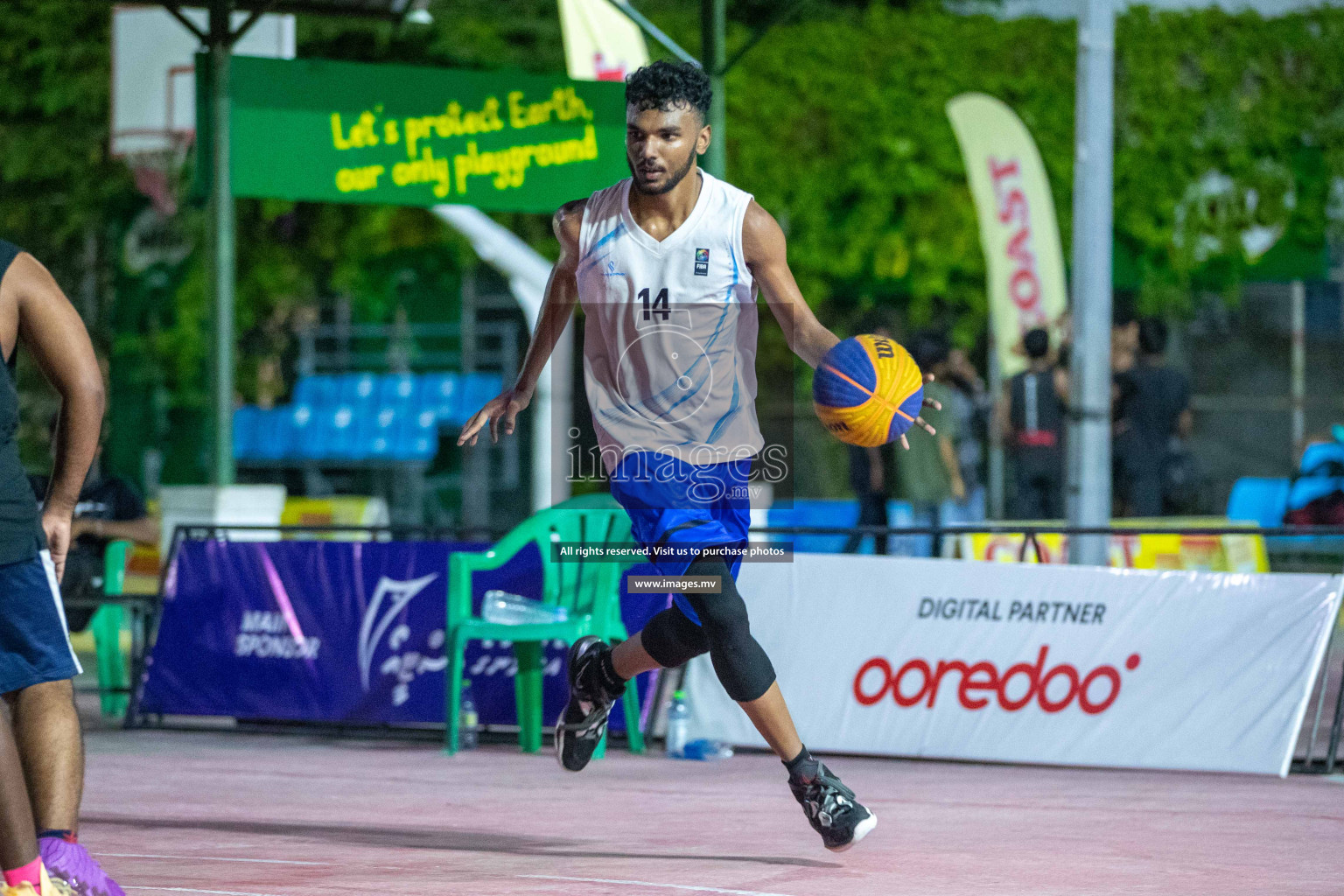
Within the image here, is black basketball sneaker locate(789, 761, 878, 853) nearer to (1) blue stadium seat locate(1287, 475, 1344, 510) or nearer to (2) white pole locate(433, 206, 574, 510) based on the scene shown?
(2) white pole locate(433, 206, 574, 510)

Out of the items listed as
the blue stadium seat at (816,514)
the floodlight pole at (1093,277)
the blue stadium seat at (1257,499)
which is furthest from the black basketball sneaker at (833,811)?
the blue stadium seat at (1257,499)

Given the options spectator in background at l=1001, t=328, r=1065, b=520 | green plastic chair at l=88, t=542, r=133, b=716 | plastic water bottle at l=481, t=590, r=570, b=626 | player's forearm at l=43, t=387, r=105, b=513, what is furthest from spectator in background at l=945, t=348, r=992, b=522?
player's forearm at l=43, t=387, r=105, b=513

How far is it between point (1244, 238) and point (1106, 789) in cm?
1434

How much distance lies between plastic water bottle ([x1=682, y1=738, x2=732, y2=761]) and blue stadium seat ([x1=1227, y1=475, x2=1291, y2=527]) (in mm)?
10192

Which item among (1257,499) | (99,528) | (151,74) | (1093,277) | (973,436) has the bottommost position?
(1257,499)

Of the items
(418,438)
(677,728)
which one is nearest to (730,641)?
(677,728)

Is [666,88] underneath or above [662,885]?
above

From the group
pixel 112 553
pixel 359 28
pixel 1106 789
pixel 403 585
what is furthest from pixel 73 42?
pixel 1106 789

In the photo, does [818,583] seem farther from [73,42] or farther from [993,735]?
[73,42]

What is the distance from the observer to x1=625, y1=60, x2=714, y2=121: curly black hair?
5.55 meters

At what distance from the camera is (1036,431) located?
12.9 meters

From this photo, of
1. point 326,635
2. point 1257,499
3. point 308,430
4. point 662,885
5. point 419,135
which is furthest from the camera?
point 308,430

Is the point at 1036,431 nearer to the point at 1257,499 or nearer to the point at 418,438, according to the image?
the point at 1257,499

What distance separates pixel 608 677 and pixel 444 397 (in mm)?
16711
